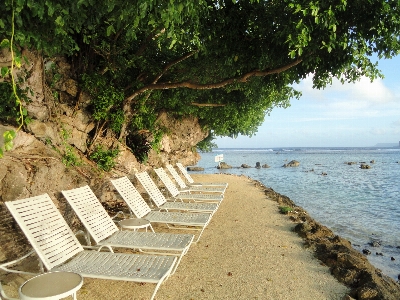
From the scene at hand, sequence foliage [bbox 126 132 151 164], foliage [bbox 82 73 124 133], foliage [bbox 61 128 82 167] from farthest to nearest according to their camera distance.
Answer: foliage [bbox 126 132 151 164] → foliage [bbox 82 73 124 133] → foliage [bbox 61 128 82 167]

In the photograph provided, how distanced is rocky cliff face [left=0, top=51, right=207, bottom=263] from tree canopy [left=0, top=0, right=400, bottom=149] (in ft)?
1.52

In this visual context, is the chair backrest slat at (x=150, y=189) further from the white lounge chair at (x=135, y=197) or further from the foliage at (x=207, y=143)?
the foliage at (x=207, y=143)

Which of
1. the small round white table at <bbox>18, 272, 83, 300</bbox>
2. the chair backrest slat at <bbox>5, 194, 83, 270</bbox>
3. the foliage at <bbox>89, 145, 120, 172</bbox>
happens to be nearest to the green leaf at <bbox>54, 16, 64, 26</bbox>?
the chair backrest slat at <bbox>5, 194, 83, 270</bbox>

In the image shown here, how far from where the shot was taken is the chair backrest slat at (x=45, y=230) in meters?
3.32

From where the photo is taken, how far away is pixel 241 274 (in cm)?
446

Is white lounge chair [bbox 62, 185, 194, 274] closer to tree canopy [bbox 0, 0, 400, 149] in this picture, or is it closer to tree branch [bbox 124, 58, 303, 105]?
tree canopy [bbox 0, 0, 400, 149]

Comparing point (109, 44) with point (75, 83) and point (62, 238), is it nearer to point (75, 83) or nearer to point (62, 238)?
point (75, 83)

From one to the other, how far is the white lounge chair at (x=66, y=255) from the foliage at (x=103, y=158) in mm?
4651

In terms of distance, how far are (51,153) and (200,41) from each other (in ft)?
11.6

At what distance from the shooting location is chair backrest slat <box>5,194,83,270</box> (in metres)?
3.32

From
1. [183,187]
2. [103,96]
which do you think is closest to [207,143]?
[183,187]

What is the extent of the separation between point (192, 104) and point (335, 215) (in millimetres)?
6494

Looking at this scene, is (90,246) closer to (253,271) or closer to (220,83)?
(253,271)

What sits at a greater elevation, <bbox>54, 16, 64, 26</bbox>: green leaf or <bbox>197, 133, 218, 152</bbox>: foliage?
<bbox>54, 16, 64, 26</bbox>: green leaf
